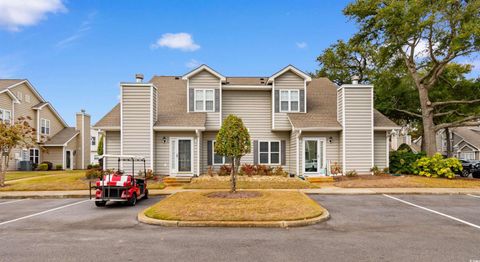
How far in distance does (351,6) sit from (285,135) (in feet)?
36.8

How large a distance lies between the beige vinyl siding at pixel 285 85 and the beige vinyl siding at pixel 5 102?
83.2 feet

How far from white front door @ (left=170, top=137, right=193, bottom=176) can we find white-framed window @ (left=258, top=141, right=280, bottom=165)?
4.64 meters

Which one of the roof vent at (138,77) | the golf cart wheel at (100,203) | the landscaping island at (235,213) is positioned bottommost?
the golf cart wheel at (100,203)

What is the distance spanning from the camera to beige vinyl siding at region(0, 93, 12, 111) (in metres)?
30.0

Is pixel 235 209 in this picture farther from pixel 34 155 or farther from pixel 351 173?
pixel 34 155

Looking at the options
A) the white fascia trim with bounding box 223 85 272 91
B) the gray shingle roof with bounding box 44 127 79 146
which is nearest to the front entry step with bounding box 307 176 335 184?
the white fascia trim with bounding box 223 85 272 91

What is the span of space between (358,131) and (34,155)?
3171 centimetres

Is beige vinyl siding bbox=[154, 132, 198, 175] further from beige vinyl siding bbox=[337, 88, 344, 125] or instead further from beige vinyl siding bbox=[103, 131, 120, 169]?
beige vinyl siding bbox=[337, 88, 344, 125]

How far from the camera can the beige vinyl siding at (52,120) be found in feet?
117

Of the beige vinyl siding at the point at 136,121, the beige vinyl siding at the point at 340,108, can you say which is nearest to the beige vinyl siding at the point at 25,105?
the beige vinyl siding at the point at 136,121

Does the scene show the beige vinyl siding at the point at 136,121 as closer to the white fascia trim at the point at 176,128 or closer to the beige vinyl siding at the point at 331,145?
the white fascia trim at the point at 176,128

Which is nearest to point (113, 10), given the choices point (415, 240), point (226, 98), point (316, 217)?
point (226, 98)

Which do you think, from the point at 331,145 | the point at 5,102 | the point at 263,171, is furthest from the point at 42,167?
the point at 331,145

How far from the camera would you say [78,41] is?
1834cm
